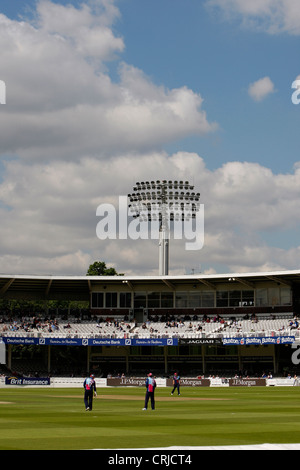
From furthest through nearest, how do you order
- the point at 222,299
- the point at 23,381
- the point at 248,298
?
1. the point at 222,299
2. the point at 248,298
3. the point at 23,381

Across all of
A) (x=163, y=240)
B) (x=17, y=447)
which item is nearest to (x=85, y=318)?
(x=163, y=240)

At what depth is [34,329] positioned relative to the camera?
7338cm

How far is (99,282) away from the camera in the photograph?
8100 cm

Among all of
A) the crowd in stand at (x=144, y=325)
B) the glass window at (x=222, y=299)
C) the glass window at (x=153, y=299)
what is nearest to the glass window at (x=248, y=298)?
the crowd in stand at (x=144, y=325)

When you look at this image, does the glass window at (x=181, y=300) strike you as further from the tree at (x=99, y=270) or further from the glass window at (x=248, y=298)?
the tree at (x=99, y=270)

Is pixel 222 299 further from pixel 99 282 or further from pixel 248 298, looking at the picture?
pixel 99 282

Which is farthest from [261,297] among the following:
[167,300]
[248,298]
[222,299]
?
[167,300]

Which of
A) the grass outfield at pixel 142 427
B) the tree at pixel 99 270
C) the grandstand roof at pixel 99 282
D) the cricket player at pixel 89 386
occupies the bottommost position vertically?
the grass outfield at pixel 142 427

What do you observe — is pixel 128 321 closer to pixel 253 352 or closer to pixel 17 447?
pixel 253 352

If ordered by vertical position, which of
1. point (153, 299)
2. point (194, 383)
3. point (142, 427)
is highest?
point (153, 299)

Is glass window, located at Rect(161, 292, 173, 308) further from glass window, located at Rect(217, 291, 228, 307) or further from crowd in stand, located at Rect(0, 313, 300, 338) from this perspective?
glass window, located at Rect(217, 291, 228, 307)

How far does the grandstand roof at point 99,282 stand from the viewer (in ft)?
243

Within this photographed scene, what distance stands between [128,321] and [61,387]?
23.5 m

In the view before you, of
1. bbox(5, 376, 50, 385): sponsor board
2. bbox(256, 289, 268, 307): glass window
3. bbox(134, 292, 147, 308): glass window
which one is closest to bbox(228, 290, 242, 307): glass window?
bbox(256, 289, 268, 307): glass window
